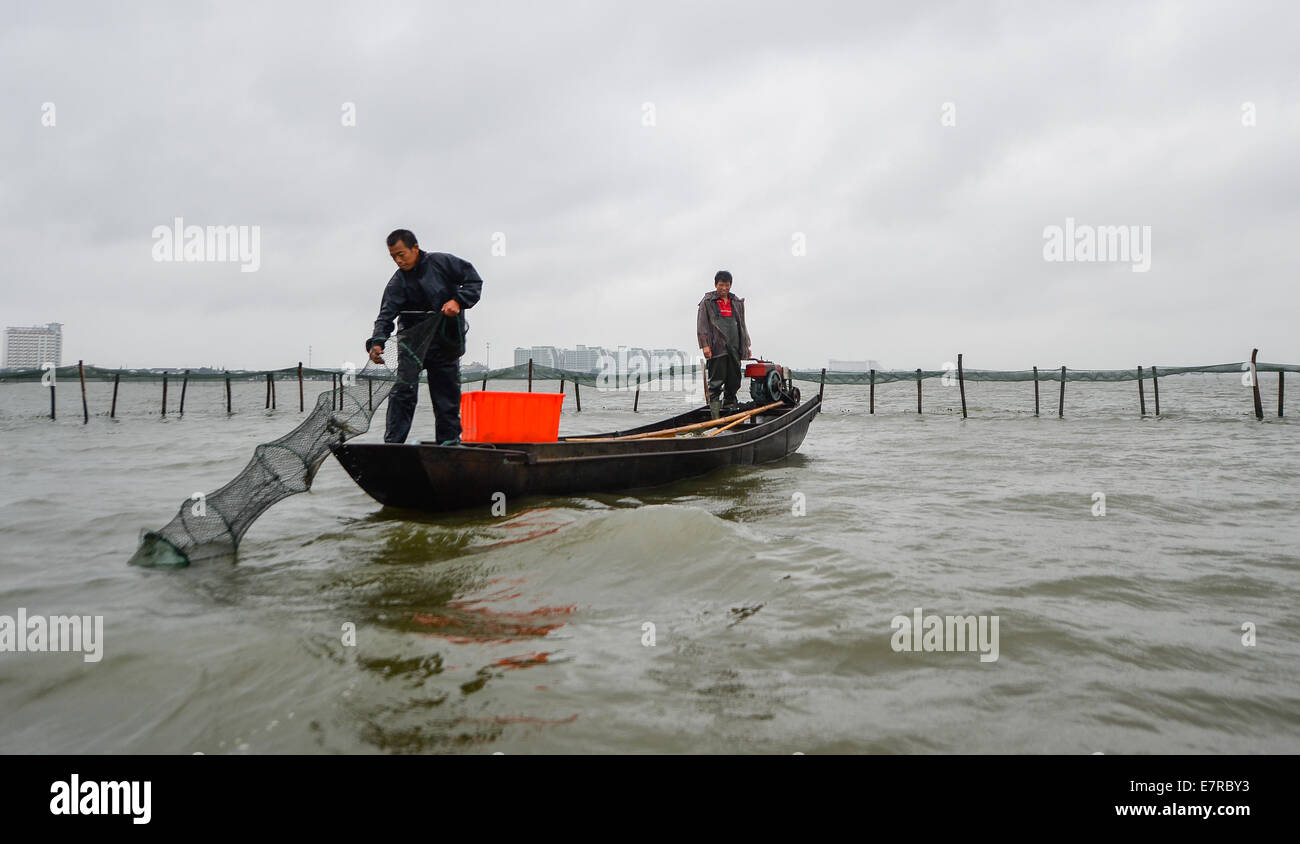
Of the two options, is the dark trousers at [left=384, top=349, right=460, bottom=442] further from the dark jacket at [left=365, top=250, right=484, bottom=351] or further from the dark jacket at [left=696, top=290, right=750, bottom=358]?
the dark jacket at [left=696, top=290, right=750, bottom=358]

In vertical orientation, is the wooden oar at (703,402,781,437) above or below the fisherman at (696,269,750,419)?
→ below

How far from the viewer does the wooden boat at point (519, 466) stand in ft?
16.6

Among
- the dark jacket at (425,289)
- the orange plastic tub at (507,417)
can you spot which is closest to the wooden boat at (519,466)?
the orange plastic tub at (507,417)

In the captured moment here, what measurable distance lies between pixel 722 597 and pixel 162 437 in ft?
50.2

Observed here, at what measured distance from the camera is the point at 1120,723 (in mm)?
2096

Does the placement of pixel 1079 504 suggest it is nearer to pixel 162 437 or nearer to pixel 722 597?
pixel 722 597

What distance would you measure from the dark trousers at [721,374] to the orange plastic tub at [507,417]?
4.02 meters

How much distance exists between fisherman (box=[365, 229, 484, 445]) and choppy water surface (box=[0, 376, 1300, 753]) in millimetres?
865

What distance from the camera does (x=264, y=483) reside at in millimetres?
4504

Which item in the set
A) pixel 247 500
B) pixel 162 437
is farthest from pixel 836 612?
pixel 162 437

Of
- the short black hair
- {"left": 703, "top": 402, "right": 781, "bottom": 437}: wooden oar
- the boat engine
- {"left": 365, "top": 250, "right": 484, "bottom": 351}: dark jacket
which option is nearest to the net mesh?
{"left": 365, "top": 250, "right": 484, "bottom": 351}: dark jacket

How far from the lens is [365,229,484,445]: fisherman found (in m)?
5.62
